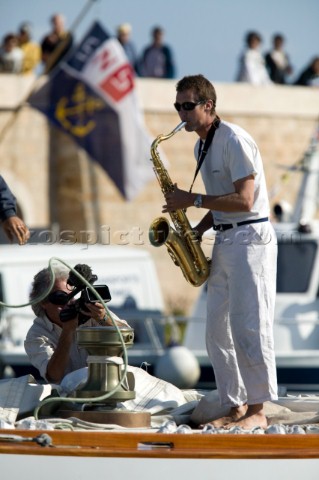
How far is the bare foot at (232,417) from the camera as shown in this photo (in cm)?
689

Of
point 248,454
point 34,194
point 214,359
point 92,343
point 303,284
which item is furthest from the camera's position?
point 34,194

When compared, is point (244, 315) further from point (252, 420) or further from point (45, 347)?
point (45, 347)

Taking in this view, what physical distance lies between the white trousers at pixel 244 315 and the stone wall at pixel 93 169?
57.0ft

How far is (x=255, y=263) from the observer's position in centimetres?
695

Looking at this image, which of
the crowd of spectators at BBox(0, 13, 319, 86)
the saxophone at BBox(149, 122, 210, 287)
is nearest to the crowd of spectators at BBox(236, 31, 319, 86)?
the crowd of spectators at BBox(0, 13, 319, 86)

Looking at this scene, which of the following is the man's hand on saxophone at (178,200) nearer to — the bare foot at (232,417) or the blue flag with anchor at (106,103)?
the bare foot at (232,417)

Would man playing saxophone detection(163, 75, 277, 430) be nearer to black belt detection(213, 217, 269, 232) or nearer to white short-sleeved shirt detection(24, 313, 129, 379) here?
black belt detection(213, 217, 269, 232)

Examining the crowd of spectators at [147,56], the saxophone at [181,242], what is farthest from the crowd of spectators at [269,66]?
the saxophone at [181,242]

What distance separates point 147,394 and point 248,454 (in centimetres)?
123

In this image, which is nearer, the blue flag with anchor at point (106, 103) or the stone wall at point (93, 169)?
the blue flag with anchor at point (106, 103)

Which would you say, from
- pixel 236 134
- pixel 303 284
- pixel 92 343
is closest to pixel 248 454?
pixel 92 343

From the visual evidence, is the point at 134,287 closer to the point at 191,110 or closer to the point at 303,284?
the point at 303,284

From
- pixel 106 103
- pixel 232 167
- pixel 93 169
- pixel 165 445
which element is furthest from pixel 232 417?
pixel 93 169

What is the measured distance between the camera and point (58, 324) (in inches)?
293
